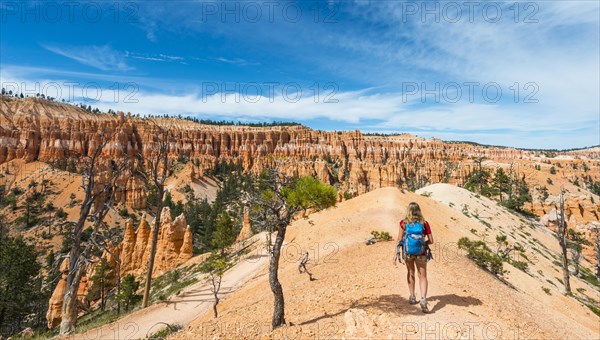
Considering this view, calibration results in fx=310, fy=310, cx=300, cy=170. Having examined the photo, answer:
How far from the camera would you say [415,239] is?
7090 millimetres

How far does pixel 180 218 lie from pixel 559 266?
37867 millimetres

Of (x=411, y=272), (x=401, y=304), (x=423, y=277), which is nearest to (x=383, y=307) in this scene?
(x=401, y=304)

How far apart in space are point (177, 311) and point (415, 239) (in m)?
13.4

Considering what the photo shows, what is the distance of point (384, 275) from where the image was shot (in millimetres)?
10398

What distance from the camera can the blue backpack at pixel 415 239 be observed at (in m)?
7.06

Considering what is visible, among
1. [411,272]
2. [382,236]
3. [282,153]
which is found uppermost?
[282,153]

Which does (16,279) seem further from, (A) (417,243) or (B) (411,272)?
(A) (417,243)

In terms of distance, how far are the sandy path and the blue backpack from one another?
10676 millimetres

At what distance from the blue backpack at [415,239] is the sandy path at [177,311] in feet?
35.0

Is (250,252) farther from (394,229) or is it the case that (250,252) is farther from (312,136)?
(312,136)

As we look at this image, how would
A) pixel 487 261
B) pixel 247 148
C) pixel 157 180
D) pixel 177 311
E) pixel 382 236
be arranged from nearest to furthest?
pixel 157 180 → pixel 177 311 → pixel 487 261 → pixel 382 236 → pixel 247 148

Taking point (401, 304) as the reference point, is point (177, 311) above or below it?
below

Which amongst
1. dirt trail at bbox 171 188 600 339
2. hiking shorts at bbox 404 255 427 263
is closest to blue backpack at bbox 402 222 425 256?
hiking shorts at bbox 404 255 427 263

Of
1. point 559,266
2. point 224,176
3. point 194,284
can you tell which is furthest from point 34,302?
point 224,176
